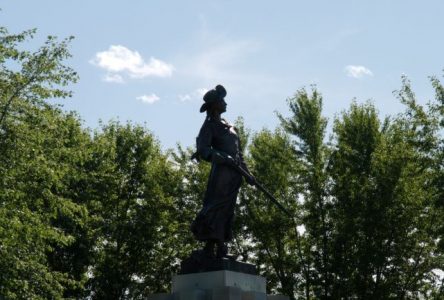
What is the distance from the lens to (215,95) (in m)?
12.4

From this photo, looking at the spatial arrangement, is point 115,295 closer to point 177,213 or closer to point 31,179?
point 177,213

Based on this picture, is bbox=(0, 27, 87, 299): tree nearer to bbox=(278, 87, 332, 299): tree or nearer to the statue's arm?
the statue's arm

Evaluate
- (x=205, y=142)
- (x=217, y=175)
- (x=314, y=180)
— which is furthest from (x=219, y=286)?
(x=314, y=180)

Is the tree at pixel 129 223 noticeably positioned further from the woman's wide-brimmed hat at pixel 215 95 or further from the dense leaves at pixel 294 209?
the woman's wide-brimmed hat at pixel 215 95

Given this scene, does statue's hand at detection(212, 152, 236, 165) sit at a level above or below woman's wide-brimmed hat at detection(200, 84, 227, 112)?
below

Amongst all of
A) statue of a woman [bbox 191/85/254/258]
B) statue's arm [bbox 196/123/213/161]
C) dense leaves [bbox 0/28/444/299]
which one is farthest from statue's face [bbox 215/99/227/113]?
dense leaves [bbox 0/28/444/299]

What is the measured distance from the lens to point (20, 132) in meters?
17.2

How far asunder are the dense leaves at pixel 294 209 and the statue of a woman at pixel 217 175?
8115 mm

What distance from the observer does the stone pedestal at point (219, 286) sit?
35.7 feet

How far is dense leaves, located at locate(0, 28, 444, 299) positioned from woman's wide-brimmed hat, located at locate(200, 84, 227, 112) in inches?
317

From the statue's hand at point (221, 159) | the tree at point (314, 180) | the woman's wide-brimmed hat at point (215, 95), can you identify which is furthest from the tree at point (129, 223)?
the statue's hand at point (221, 159)

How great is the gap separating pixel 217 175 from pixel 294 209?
49.5 feet

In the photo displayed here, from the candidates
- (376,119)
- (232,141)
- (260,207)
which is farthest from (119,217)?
(232,141)

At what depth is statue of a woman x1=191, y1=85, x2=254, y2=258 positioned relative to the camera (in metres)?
11.9
